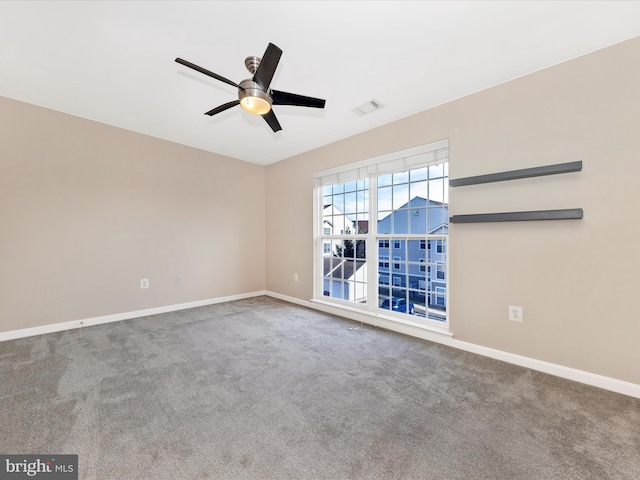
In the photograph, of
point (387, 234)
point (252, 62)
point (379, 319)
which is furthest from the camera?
point (387, 234)

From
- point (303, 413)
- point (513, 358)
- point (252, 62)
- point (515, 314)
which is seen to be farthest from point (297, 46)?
point (513, 358)

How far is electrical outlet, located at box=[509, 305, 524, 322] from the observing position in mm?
2348

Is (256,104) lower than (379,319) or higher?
higher

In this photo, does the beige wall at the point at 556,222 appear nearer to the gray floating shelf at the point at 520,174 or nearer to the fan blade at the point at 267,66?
the gray floating shelf at the point at 520,174

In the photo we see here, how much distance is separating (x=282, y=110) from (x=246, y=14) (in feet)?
4.15

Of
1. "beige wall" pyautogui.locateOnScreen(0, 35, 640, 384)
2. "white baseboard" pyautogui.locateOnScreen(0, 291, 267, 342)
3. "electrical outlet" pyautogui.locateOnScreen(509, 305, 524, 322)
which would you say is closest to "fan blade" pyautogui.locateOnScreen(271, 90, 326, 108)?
"beige wall" pyautogui.locateOnScreen(0, 35, 640, 384)

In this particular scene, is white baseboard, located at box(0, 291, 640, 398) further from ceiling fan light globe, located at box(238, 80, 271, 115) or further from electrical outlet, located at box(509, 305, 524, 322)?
ceiling fan light globe, located at box(238, 80, 271, 115)

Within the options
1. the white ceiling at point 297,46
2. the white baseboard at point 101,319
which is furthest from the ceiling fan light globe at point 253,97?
the white baseboard at point 101,319

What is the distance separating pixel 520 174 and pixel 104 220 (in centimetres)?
461

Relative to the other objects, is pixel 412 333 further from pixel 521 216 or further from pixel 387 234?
pixel 521 216

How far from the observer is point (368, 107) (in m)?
2.91

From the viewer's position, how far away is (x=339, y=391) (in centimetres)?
195

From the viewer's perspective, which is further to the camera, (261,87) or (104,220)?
(104,220)

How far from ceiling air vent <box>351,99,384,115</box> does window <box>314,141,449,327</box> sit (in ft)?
1.94
